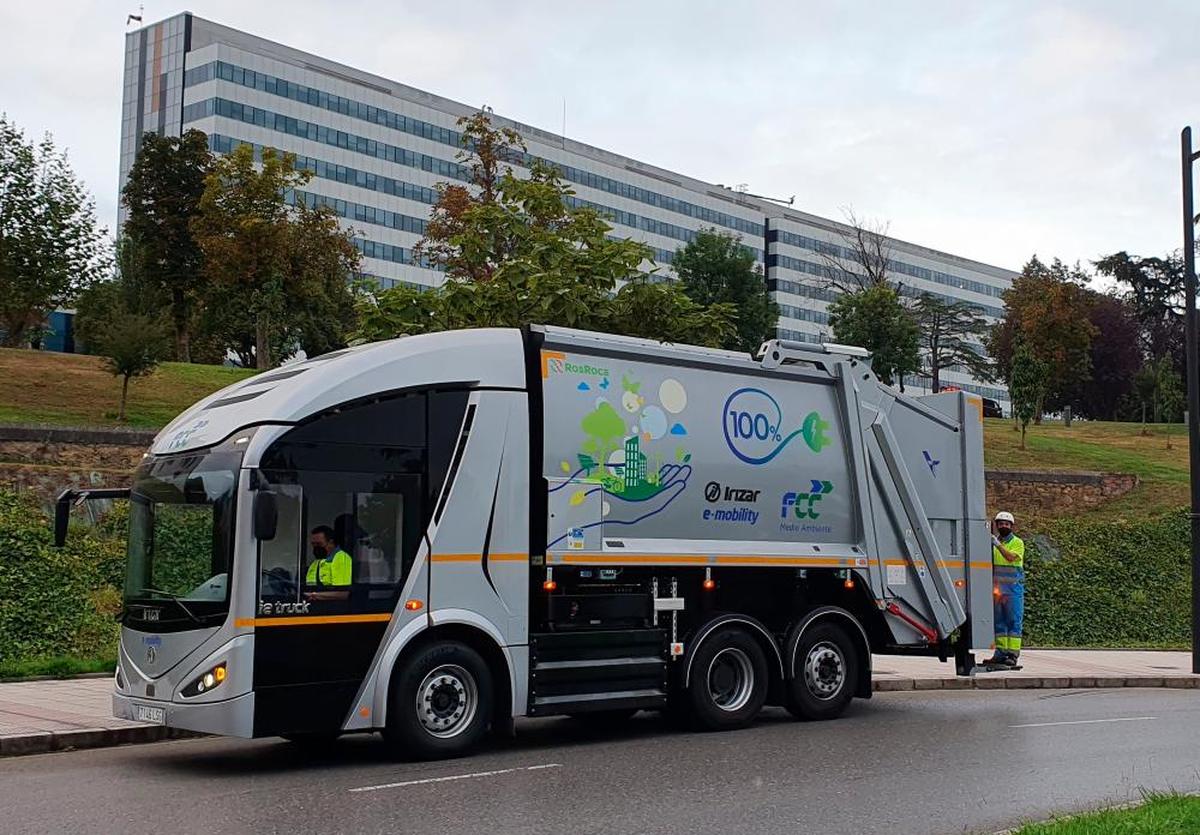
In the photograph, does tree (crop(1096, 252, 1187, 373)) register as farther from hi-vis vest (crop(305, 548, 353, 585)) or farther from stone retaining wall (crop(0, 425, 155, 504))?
hi-vis vest (crop(305, 548, 353, 585))

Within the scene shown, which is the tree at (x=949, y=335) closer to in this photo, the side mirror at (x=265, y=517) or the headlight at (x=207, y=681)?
the side mirror at (x=265, y=517)

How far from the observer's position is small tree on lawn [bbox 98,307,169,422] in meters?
29.8

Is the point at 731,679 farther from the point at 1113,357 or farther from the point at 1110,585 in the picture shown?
the point at 1113,357

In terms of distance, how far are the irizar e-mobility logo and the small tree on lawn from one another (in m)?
20.4

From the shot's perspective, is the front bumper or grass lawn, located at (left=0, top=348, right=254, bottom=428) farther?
grass lawn, located at (left=0, top=348, right=254, bottom=428)

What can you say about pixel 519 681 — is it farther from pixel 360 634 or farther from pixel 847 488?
pixel 847 488

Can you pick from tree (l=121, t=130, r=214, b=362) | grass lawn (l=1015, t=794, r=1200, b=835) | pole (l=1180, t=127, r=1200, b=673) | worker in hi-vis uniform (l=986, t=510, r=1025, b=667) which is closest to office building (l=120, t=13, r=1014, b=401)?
tree (l=121, t=130, r=214, b=362)

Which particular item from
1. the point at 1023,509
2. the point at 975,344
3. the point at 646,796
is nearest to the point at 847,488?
the point at 646,796

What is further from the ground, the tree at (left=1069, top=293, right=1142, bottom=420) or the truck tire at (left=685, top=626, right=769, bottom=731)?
the tree at (left=1069, top=293, right=1142, bottom=420)

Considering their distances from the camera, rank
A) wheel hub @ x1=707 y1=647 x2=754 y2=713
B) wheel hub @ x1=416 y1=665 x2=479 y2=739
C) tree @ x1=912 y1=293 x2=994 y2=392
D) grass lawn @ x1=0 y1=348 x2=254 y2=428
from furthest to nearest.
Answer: tree @ x1=912 y1=293 x2=994 y2=392 → grass lawn @ x1=0 y1=348 x2=254 y2=428 → wheel hub @ x1=707 y1=647 x2=754 y2=713 → wheel hub @ x1=416 y1=665 x2=479 y2=739

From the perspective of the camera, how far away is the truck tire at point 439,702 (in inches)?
404

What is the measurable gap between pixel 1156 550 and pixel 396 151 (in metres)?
63.8

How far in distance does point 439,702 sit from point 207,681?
176 centimetres

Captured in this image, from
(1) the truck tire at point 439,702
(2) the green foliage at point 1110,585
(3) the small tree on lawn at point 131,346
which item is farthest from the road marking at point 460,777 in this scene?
(3) the small tree on lawn at point 131,346
